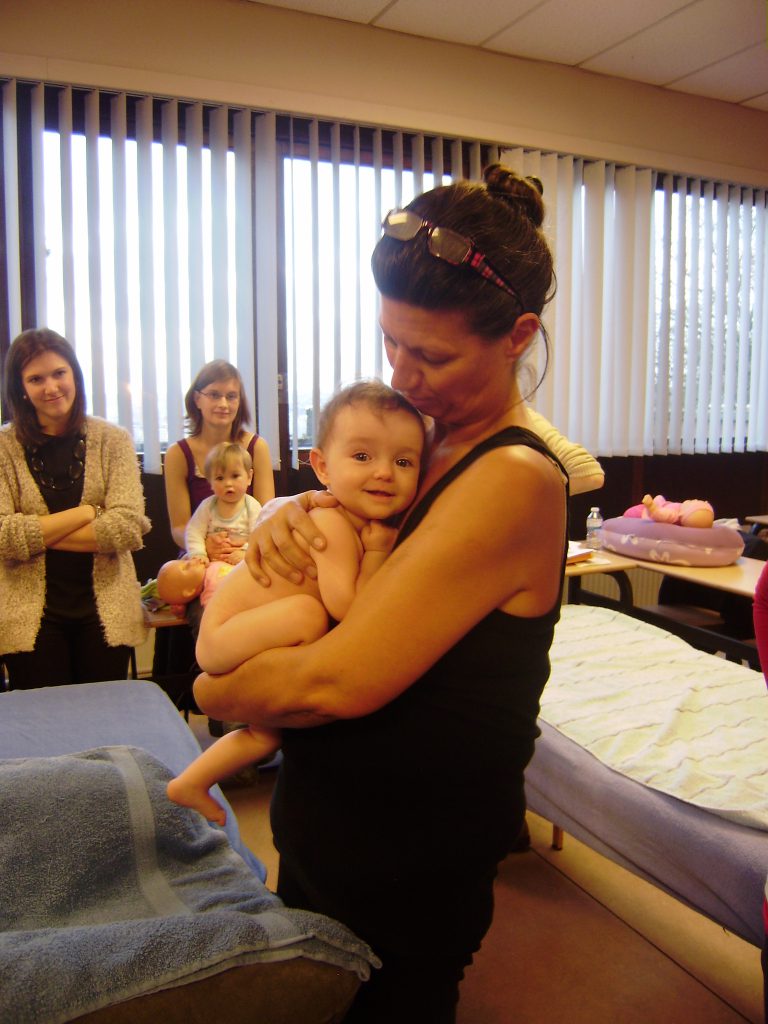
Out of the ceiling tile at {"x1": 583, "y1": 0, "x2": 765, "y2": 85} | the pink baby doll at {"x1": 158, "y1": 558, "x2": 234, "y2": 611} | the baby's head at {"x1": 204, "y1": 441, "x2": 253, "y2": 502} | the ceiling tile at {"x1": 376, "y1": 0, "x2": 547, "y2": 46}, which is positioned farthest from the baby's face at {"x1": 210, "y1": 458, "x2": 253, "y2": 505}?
the ceiling tile at {"x1": 583, "y1": 0, "x2": 765, "y2": 85}

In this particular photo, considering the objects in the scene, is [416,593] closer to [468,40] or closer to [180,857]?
[180,857]

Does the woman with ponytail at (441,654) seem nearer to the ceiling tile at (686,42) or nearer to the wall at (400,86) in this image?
the wall at (400,86)

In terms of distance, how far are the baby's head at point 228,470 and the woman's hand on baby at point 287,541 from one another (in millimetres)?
1999

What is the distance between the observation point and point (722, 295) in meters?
→ 5.43

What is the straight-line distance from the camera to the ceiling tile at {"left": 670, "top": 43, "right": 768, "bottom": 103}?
15.0 feet

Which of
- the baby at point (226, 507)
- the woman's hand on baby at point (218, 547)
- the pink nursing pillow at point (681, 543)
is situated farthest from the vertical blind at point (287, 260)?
the pink nursing pillow at point (681, 543)

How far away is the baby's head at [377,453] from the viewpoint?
3.59ft

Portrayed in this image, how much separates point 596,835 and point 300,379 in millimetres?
2811

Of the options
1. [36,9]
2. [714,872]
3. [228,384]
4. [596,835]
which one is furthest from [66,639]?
[36,9]

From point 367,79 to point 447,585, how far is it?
4.02m

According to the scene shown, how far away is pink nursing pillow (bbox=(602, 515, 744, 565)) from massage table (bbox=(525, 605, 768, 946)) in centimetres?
89

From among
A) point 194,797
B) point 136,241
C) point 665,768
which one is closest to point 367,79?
point 136,241

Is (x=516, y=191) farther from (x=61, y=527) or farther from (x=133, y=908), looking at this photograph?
(x=61, y=527)

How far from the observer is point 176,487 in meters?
Answer: 3.44
